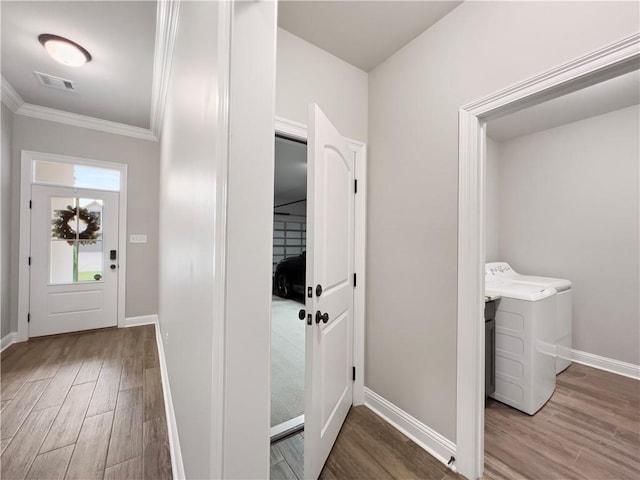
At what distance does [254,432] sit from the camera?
2.53ft

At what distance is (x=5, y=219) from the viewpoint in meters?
2.94

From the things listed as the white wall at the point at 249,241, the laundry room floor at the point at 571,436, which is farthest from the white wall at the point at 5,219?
the laundry room floor at the point at 571,436

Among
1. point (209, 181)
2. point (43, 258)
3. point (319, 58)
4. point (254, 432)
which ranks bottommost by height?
point (254, 432)

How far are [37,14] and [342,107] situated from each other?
224 cm

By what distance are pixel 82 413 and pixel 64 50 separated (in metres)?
2.84

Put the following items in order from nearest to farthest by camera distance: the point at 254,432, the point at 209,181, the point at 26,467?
1. the point at 254,432
2. the point at 209,181
3. the point at 26,467

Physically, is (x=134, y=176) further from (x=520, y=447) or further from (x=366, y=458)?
(x=520, y=447)

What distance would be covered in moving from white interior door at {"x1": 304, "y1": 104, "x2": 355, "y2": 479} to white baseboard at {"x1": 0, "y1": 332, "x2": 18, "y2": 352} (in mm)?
3718

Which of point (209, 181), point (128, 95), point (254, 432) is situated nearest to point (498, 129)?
point (209, 181)

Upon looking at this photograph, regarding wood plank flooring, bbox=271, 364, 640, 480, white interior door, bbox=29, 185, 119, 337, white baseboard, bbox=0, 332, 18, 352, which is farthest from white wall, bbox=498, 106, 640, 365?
white baseboard, bbox=0, 332, 18, 352

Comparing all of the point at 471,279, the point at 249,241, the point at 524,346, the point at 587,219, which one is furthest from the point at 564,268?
the point at 249,241

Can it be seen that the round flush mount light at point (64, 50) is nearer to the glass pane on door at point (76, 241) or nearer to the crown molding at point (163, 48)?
the crown molding at point (163, 48)

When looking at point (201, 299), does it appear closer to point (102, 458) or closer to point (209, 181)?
point (209, 181)

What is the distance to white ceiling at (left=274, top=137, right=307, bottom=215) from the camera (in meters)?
4.27
